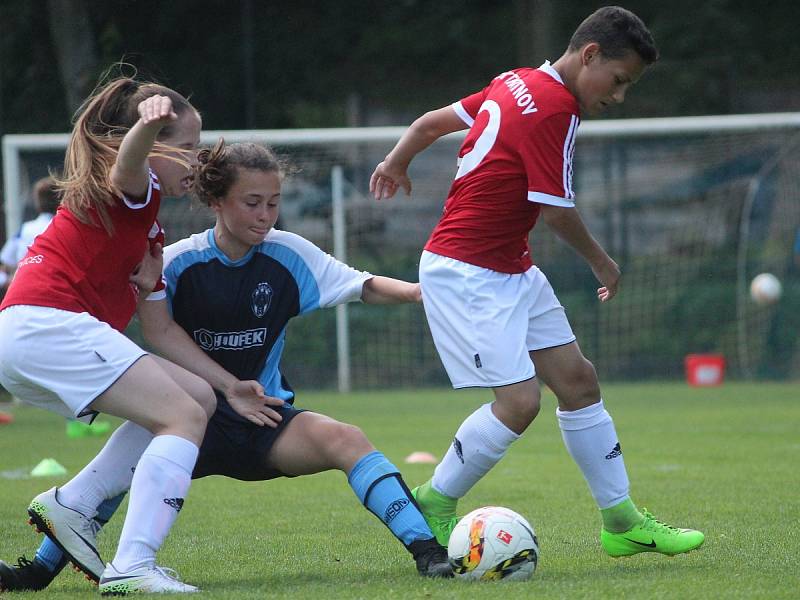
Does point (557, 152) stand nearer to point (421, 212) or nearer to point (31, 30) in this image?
→ point (421, 212)

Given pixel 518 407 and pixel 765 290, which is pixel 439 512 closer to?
pixel 518 407

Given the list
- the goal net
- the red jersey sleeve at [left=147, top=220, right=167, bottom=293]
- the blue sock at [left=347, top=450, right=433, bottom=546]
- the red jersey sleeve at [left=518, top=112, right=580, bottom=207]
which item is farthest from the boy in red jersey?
the goal net

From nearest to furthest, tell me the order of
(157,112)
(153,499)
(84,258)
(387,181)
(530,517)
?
(157,112), (153,499), (84,258), (387,181), (530,517)

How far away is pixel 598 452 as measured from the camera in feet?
14.6

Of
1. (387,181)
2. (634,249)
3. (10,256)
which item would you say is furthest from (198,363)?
(634,249)

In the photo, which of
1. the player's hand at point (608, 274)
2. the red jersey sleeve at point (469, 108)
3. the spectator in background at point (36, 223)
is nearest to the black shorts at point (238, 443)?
the player's hand at point (608, 274)

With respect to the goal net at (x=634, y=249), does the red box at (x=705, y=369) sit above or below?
below

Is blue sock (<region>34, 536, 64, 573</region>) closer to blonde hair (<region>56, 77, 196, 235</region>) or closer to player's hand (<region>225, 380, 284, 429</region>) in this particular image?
player's hand (<region>225, 380, 284, 429</region>)

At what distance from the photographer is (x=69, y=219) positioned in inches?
150

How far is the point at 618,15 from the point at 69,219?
1.97 meters

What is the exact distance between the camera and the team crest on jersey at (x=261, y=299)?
14.0ft

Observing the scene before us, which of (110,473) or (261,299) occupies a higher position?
(261,299)

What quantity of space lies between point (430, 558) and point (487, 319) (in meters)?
0.84

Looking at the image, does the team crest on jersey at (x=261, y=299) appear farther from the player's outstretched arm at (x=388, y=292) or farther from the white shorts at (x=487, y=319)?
the white shorts at (x=487, y=319)
